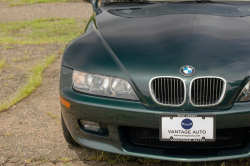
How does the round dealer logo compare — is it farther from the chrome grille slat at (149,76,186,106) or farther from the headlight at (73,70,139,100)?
the headlight at (73,70,139,100)

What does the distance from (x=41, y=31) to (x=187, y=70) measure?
7006mm

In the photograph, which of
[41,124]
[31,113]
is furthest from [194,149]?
[31,113]

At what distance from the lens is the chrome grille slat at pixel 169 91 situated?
1.99m

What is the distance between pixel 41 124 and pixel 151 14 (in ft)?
4.56

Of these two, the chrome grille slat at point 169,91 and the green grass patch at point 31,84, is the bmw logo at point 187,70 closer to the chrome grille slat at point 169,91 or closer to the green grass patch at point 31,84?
the chrome grille slat at point 169,91

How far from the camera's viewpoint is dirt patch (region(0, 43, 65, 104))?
412 cm

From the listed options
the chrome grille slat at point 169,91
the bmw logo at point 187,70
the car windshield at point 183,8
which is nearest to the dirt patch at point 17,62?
the car windshield at point 183,8

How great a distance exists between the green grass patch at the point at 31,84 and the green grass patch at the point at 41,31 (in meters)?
1.96

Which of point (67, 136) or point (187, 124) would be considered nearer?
point (187, 124)

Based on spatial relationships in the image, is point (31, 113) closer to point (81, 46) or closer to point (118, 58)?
point (81, 46)

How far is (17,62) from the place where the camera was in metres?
5.24

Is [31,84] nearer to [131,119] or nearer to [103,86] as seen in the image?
[103,86]

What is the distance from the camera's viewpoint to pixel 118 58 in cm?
216

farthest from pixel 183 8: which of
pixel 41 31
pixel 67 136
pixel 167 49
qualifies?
pixel 41 31
